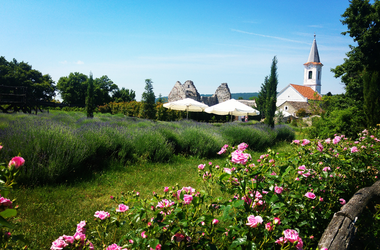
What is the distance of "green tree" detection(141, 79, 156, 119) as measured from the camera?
16.0 m

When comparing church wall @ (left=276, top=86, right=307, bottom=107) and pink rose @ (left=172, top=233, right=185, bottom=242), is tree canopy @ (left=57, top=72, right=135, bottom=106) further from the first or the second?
pink rose @ (left=172, top=233, right=185, bottom=242)

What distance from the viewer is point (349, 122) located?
8953 mm

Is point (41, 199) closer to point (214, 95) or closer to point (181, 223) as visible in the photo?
point (181, 223)

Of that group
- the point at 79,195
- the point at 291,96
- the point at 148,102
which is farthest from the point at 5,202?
the point at 291,96

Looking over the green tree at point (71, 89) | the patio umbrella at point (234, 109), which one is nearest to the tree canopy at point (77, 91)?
the green tree at point (71, 89)

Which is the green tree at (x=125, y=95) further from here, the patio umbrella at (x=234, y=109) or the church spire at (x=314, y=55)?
the church spire at (x=314, y=55)

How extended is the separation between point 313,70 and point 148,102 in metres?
54.8

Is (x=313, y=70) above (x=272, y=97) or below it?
above

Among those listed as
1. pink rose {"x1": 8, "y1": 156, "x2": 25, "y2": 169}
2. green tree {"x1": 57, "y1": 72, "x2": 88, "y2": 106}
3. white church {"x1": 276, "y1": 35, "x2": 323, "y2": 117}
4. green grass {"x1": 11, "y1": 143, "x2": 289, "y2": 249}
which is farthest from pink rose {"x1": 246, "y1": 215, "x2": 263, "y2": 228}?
white church {"x1": 276, "y1": 35, "x2": 323, "y2": 117}

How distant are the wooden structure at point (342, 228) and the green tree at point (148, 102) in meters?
14.7

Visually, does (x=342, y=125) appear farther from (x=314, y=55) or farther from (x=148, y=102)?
(x=314, y=55)

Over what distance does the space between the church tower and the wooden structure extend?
2493 inches

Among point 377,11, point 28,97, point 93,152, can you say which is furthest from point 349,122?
point 28,97

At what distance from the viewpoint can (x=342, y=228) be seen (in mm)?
1938
